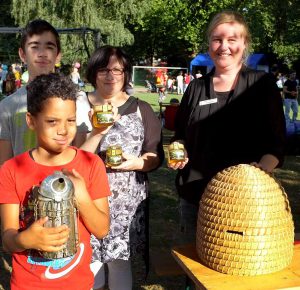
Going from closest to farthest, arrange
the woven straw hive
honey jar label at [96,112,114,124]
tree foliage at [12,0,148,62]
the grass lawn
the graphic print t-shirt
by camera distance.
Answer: the woven straw hive < the graphic print t-shirt < honey jar label at [96,112,114,124] < the grass lawn < tree foliage at [12,0,148,62]

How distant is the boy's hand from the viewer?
146cm

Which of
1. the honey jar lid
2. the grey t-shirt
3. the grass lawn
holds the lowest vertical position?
the grass lawn

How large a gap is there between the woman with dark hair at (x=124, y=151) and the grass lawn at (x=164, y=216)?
84 centimetres

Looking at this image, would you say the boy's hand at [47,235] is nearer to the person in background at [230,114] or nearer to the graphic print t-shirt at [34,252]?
the graphic print t-shirt at [34,252]

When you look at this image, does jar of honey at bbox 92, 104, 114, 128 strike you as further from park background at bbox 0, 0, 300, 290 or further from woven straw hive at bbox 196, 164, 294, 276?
park background at bbox 0, 0, 300, 290

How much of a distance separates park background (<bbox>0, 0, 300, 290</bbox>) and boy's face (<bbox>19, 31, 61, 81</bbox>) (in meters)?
2.15

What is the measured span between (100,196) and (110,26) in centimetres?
2667

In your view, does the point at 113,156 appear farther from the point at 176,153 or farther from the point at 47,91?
the point at 47,91

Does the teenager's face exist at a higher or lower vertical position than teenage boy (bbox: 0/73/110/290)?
higher

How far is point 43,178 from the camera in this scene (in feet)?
5.67

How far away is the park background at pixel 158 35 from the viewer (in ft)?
17.8

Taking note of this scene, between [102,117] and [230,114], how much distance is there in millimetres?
669

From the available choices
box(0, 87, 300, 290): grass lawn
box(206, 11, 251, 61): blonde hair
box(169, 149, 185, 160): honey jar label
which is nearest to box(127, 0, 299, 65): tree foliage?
box(0, 87, 300, 290): grass lawn

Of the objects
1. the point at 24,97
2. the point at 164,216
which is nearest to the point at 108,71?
the point at 24,97
